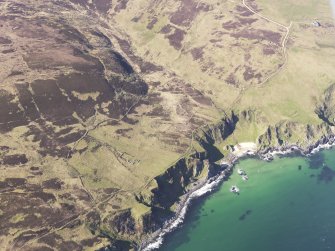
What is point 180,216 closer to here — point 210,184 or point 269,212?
point 210,184

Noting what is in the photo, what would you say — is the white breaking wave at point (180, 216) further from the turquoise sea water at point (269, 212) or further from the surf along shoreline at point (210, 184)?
the turquoise sea water at point (269, 212)

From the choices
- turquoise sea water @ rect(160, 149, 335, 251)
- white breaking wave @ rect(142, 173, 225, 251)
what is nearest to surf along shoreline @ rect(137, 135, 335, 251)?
white breaking wave @ rect(142, 173, 225, 251)

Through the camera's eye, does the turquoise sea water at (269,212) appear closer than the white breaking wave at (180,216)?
No

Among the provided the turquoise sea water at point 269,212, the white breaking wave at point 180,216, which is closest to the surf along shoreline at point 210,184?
the white breaking wave at point 180,216

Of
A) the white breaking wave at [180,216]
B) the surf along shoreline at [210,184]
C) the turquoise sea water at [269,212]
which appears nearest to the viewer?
the white breaking wave at [180,216]

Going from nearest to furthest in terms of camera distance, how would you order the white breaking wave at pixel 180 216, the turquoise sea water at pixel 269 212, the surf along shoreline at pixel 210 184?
the white breaking wave at pixel 180 216 → the surf along shoreline at pixel 210 184 → the turquoise sea water at pixel 269 212

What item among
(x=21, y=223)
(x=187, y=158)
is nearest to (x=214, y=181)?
(x=187, y=158)

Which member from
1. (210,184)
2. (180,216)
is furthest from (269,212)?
(180,216)
